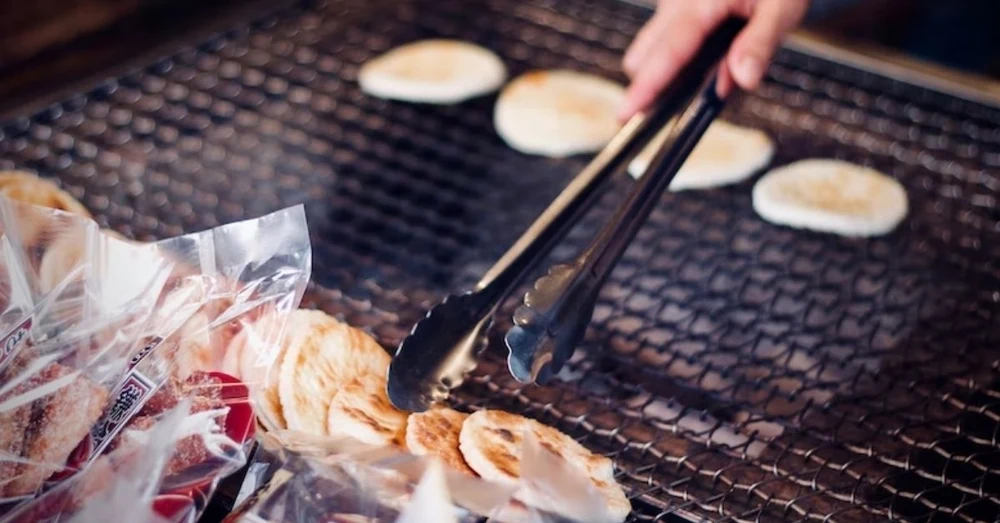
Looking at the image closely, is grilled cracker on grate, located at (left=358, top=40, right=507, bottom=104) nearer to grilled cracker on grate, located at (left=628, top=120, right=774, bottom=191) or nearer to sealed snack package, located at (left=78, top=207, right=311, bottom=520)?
grilled cracker on grate, located at (left=628, top=120, right=774, bottom=191)

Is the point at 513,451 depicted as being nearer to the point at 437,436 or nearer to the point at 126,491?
the point at 437,436

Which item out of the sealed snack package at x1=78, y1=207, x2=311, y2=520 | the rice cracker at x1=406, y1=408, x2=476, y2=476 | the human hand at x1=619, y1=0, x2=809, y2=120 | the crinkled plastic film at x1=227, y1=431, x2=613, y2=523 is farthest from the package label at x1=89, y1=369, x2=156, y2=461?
the human hand at x1=619, y1=0, x2=809, y2=120

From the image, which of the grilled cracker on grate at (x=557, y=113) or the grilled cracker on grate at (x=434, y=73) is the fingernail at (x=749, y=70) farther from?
the grilled cracker on grate at (x=434, y=73)

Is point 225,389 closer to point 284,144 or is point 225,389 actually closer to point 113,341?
point 113,341

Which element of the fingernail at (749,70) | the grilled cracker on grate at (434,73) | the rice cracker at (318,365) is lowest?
the grilled cracker on grate at (434,73)

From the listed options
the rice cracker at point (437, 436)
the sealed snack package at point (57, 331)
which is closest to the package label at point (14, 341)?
the sealed snack package at point (57, 331)
